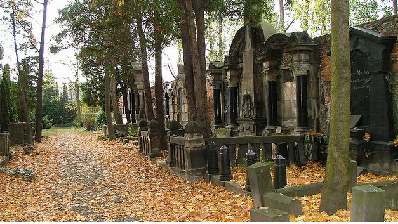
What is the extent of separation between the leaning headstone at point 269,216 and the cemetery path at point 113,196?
127cm

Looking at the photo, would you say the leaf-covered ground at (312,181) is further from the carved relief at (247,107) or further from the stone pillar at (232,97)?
the stone pillar at (232,97)

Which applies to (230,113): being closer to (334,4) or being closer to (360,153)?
(360,153)

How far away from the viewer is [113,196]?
8406 mm

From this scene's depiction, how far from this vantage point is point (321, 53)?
456 inches

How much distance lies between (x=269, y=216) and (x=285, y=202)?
815 millimetres

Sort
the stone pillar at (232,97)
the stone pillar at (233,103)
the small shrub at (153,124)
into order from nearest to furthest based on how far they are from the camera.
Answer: the small shrub at (153,124) → the stone pillar at (232,97) → the stone pillar at (233,103)

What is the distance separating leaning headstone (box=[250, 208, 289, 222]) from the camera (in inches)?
168

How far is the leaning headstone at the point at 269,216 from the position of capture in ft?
14.0

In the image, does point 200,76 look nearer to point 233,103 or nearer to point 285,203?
point 233,103

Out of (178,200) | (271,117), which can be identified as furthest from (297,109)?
(178,200)

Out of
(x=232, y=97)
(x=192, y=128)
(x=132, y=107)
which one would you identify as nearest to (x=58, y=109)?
(x=132, y=107)

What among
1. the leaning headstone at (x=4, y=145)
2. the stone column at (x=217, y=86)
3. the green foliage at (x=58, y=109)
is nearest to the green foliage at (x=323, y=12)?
the stone column at (x=217, y=86)

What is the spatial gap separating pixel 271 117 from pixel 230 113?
107 inches

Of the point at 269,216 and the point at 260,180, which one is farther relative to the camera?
the point at 260,180
